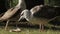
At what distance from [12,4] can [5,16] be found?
10.9 feet

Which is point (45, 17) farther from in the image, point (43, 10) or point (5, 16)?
point (5, 16)

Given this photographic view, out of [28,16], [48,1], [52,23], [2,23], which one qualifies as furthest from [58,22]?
[28,16]

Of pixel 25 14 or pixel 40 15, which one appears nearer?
pixel 40 15

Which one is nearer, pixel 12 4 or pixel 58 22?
pixel 58 22

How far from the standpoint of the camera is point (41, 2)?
40.4ft

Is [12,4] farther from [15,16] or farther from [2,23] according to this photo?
[15,16]

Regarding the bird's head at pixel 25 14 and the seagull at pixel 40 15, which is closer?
the seagull at pixel 40 15

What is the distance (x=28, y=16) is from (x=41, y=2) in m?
4.03

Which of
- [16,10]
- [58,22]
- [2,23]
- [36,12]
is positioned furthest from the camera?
[58,22]

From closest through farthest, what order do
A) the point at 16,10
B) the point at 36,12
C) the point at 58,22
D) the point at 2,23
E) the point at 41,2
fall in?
the point at 36,12 → the point at 16,10 → the point at 2,23 → the point at 58,22 → the point at 41,2

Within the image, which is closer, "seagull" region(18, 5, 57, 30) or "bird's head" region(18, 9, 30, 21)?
"seagull" region(18, 5, 57, 30)

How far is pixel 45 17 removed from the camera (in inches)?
325

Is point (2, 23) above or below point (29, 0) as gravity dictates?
below

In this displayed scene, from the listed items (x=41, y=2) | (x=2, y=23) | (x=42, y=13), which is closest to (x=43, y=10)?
(x=42, y=13)
